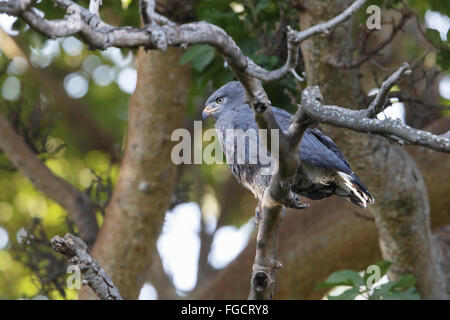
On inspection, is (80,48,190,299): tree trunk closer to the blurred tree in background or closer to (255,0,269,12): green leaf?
the blurred tree in background

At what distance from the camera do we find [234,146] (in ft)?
11.7

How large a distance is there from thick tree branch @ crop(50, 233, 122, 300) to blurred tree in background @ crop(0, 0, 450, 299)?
1.79m

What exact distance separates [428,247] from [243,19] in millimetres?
2437

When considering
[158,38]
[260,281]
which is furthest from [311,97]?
[260,281]

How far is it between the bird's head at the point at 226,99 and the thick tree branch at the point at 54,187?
210 centimetres

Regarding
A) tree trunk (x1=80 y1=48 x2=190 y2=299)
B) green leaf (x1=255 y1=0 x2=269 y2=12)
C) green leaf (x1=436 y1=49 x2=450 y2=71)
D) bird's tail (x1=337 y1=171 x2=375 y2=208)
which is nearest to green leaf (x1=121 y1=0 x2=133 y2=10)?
tree trunk (x1=80 y1=48 x2=190 y2=299)

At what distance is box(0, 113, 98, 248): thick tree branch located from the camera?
18.2 ft

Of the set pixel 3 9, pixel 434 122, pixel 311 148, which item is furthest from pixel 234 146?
pixel 434 122

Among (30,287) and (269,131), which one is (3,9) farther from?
(30,287)

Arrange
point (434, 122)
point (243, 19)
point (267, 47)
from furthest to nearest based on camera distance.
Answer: point (434, 122)
point (243, 19)
point (267, 47)

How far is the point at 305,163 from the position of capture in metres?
3.38

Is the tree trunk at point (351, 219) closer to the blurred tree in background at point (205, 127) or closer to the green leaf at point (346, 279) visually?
the blurred tree in background at point (205, 127)
